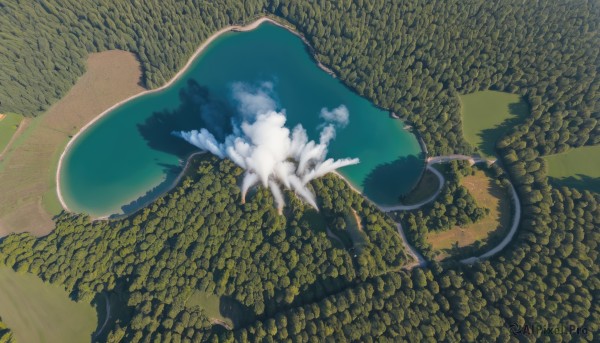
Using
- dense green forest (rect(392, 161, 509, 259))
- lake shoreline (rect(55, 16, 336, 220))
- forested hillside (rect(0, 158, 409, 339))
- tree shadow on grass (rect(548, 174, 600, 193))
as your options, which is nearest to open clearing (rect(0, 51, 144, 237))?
lake shoreline (rect(55, 16, 336, 220))

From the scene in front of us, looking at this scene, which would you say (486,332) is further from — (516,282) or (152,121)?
(152,121)

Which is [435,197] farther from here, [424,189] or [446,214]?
[446,214]

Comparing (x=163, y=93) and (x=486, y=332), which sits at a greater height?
(x=163, y=93)

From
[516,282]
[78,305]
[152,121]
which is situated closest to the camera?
[516,282]

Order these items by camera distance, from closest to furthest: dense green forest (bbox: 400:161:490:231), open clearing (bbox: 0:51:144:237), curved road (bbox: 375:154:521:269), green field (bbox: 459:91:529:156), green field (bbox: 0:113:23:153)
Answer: curved road (bbox: 375:154:521:269) < dense green forest (bbox: 400:161:490:231) < open clearing (bbox: 0:51:144:237) < green field (bbox: 459:91:529:156) < green field (bbox: 0:113:23:153)

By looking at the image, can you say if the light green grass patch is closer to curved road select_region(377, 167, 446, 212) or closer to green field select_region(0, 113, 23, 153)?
curved road select_region(377, 167, 446, 212)

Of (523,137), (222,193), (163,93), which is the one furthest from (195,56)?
(523,137)

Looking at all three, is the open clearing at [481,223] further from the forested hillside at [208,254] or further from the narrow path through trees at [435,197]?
the forested hillside at [208,254]
